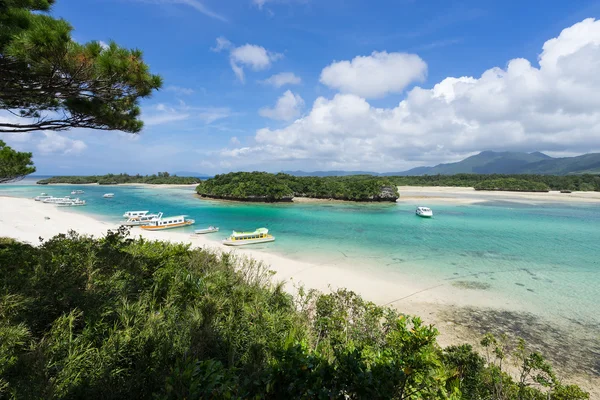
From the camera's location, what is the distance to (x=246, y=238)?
21.7m

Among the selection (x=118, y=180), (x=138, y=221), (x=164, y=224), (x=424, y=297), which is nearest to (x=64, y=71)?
(x=424, y=297)

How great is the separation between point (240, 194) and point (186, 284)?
4781 cm

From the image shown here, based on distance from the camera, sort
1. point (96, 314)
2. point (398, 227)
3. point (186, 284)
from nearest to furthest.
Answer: point (96, 314)
point (186, 284)
point (398, 227)

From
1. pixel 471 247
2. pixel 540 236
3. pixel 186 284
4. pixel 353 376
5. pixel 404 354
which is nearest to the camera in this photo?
pixel 353 376

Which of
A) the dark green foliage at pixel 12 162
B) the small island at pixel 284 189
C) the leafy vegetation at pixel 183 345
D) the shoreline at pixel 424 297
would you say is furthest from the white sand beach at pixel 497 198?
the dark green foliage at pixel 12 162

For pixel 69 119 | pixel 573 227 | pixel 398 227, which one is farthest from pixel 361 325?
pixel 573 227

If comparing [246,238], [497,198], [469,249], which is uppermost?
[246,238]

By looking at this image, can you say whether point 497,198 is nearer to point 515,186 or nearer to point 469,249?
point 515,186

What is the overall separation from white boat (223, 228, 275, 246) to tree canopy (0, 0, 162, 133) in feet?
49.9

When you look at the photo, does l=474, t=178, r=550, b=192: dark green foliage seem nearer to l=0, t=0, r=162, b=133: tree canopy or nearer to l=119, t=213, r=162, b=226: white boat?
l=119, t=213, r=162, b=226: white boat

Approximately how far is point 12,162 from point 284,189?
1734 inches

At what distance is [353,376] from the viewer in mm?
2648

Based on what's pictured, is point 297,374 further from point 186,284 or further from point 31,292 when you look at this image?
point 31,292

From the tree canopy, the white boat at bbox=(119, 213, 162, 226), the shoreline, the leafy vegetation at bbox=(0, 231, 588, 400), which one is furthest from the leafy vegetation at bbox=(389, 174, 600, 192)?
the tree canopy
